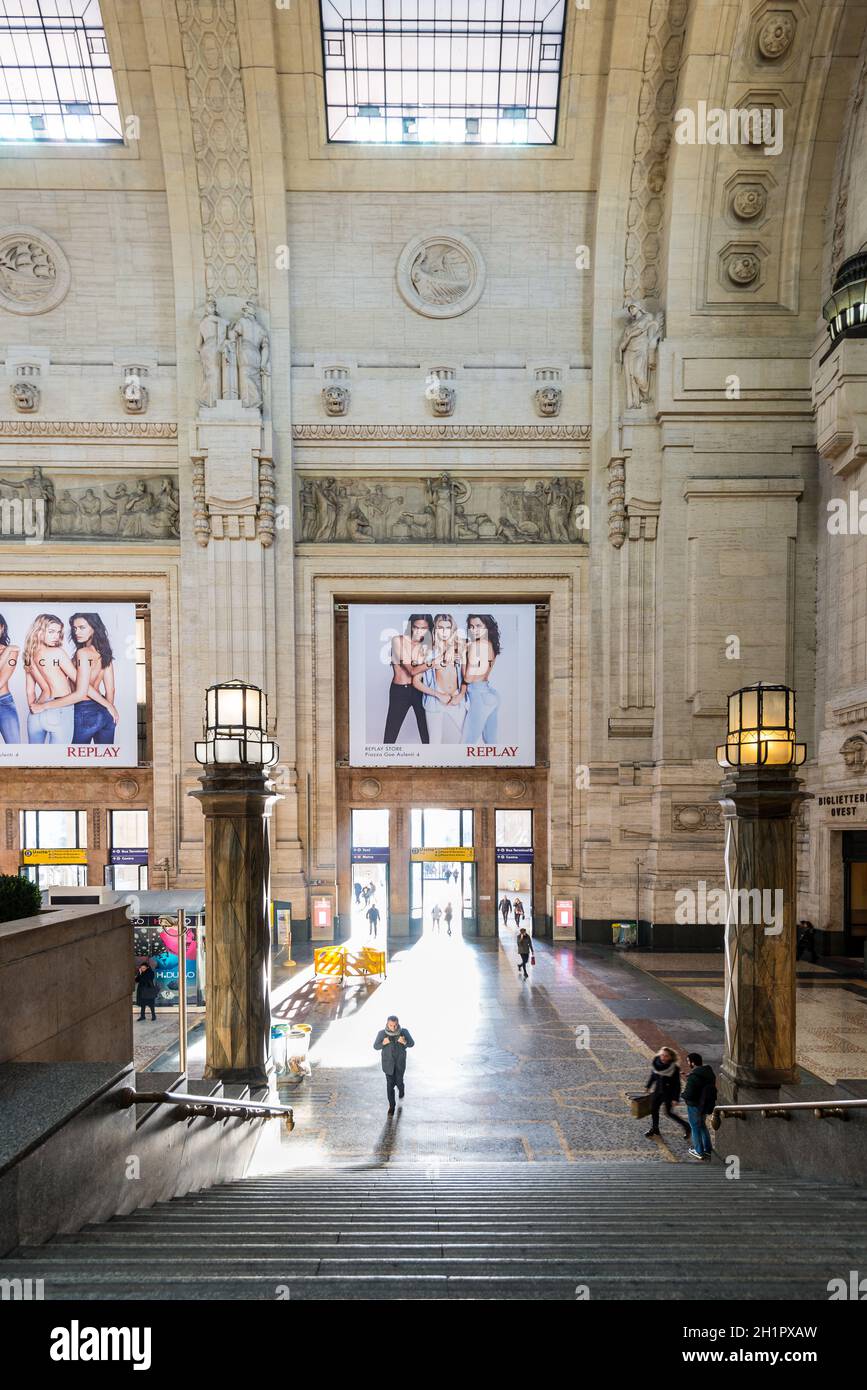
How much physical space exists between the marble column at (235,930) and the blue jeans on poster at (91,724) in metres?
13.9

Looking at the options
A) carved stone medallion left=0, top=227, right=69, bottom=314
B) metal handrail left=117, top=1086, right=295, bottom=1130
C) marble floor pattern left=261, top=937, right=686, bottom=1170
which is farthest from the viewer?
carved stone medallion left=0, top=227, right=69, bottom=314

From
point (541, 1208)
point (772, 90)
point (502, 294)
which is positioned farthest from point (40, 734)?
point (772, 90)

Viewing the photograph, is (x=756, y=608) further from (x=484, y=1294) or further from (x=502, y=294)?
(x=484, y=1294)

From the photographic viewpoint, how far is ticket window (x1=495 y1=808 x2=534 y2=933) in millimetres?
21531

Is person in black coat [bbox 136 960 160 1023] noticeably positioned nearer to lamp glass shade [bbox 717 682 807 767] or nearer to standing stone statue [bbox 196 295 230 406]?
lamp glass shade [bbox 717 682 807 767]

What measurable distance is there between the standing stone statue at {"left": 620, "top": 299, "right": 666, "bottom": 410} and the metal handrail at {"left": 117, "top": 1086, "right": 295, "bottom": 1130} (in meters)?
18.0

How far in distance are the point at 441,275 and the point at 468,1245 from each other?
870 inches

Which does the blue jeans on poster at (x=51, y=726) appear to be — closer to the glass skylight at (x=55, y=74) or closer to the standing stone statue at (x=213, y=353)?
the standing stone statue at (x=213, y=353)

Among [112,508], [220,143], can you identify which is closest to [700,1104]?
[112,508]

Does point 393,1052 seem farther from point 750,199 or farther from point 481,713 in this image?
point 750,199

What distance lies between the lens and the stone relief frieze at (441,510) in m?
21.3

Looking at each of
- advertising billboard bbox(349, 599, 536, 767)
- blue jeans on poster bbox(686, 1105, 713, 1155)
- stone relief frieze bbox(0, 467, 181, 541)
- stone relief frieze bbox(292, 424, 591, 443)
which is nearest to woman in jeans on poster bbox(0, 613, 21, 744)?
stone relief frieze bbox(0, 467, 181, 541)

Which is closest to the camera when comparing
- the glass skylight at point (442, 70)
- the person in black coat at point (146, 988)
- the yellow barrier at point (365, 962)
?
the person in black coat at point (146, 988)

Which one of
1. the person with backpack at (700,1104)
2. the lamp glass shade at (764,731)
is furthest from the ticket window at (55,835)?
the lamp glass shade at (764,731)
